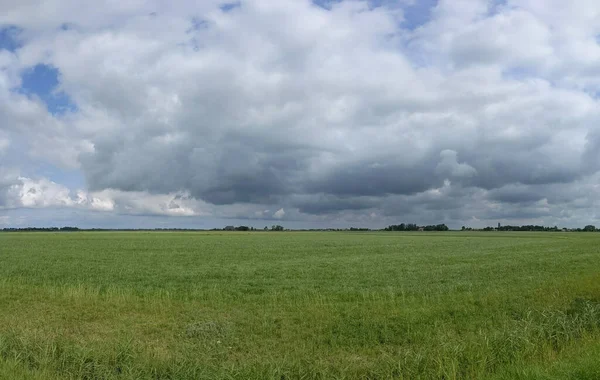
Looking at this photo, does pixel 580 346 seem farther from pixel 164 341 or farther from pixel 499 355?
pixel 164 341

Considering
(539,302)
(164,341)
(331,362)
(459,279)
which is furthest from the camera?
(459,279)

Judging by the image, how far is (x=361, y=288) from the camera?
24.1 metres

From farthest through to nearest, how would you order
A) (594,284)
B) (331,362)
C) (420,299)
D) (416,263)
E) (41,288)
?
1. (416,263)
2. (41,288)
3. (594,284)
4. (420,299)
5. (331,362)

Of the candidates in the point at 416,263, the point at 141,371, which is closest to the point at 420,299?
the point at 141,371

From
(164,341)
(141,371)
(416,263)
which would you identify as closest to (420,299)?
(164,341)

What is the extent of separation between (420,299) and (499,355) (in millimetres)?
8046

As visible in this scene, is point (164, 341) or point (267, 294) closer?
point (164, 341)

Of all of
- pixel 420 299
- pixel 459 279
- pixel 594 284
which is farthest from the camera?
pixel 459 279

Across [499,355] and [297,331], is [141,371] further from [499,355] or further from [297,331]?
[499,355]

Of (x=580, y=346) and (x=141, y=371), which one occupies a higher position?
(x=580, y=346)

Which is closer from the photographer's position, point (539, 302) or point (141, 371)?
point (141, 371)

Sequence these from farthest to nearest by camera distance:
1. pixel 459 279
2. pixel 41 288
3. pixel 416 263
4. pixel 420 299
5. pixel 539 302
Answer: pixel 416 263
pixel 459 279
pixel 41 288
pixel 420 299
pixel 539 302

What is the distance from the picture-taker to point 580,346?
506 inches

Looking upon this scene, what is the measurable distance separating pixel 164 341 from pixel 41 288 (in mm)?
12990
